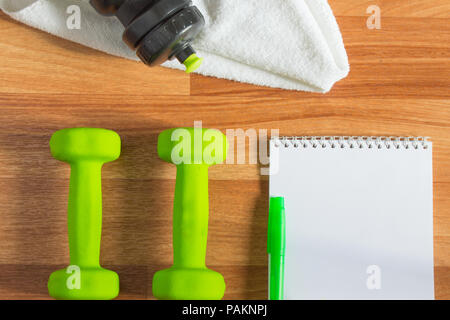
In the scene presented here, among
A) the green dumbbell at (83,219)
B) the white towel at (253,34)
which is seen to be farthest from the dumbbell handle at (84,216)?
the white towel at (253,34)

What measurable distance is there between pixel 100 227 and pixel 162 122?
156 millimetres

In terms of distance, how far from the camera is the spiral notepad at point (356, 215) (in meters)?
0.52

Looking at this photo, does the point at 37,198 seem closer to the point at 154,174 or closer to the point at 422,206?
the point at 154,174

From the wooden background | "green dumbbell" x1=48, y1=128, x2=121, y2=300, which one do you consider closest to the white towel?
the wooden background

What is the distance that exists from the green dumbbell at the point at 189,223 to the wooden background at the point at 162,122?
→ 0.18 feet

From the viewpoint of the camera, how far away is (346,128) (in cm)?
54

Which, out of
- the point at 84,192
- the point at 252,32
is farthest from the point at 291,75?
the point at 84,192

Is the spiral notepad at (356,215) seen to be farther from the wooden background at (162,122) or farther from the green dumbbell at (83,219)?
the green dumbbell at (83,219)

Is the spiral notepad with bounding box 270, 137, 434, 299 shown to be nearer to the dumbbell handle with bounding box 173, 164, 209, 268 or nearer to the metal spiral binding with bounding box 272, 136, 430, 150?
the metal spiral binding with bounding box 272, 136, 430, 150

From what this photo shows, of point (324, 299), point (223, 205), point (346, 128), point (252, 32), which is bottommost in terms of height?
point (324, 299)

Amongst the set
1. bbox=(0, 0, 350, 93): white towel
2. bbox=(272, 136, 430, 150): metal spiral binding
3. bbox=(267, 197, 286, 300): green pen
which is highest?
bbox=(0, 0, 350, 93): white towel

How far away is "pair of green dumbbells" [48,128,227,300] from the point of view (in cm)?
47

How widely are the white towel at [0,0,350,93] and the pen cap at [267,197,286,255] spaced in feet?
0.55

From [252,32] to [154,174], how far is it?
226 mm
